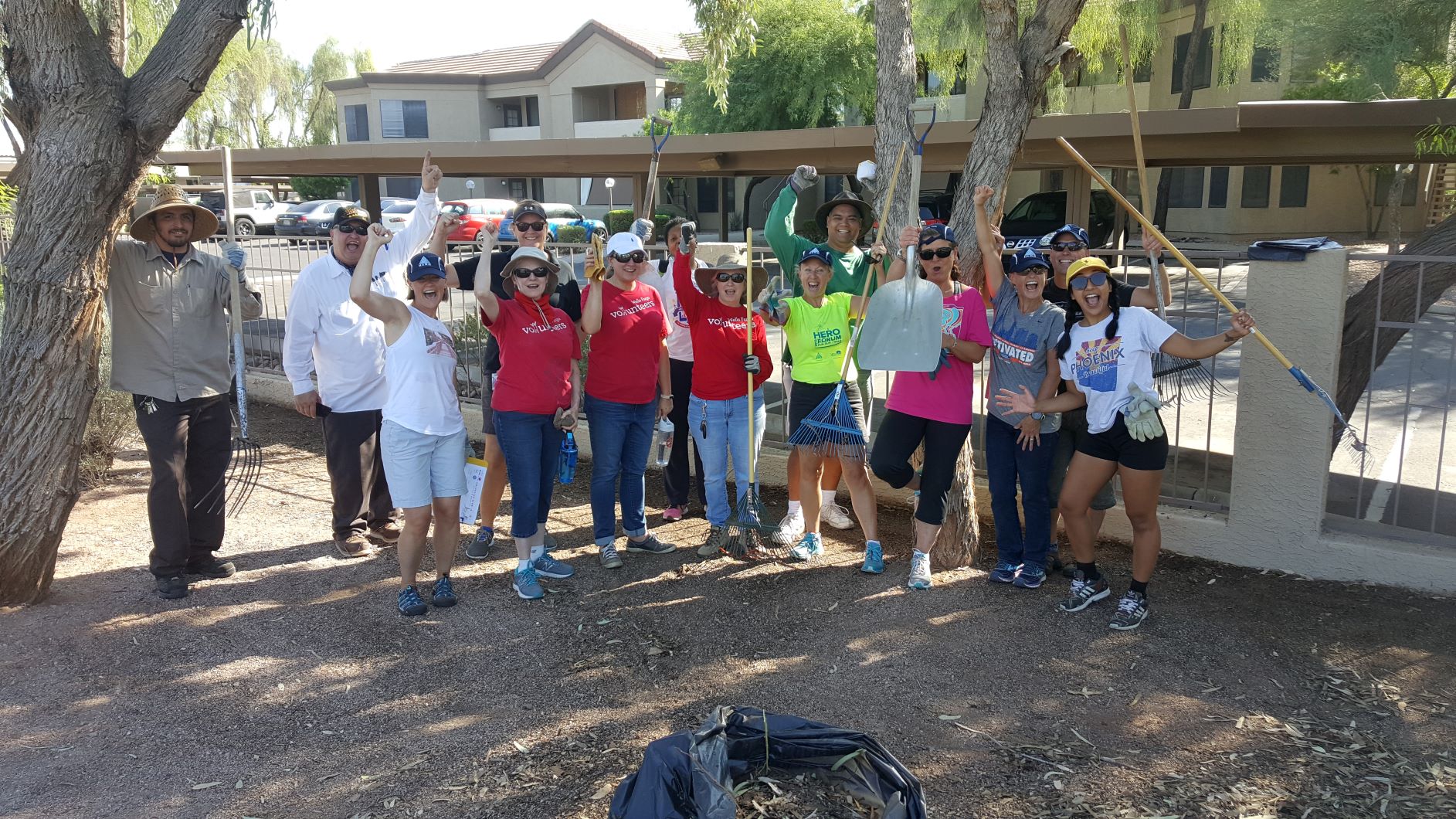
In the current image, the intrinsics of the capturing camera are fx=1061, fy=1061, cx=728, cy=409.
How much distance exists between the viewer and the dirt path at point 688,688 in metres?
3.61

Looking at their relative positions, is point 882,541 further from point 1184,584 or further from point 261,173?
point 261,173

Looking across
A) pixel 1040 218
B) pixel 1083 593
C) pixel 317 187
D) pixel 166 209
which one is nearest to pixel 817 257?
pixel 1083 593

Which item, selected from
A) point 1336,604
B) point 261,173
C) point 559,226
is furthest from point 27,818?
point 559,226

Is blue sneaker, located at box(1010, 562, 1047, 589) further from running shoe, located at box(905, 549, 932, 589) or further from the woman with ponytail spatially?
running shoe, located at box(905, 549, 932, 589)

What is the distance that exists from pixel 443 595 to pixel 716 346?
1883 millimetres

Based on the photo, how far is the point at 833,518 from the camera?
6.43 meters

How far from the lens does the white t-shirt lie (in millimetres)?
4695

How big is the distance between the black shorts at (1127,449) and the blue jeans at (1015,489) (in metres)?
0.35

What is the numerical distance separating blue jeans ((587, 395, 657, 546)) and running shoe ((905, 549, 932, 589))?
59.2 inches

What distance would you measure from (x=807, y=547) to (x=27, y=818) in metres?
3.61

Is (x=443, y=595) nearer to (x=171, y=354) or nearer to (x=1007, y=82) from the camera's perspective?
(x=171, y=354)

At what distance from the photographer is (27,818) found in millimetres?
3490

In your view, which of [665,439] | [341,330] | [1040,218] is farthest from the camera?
[1040,218]

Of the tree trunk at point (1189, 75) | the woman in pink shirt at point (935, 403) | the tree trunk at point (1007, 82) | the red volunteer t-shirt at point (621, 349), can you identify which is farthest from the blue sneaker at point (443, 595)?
the tree trunk at point (1189, 75)
